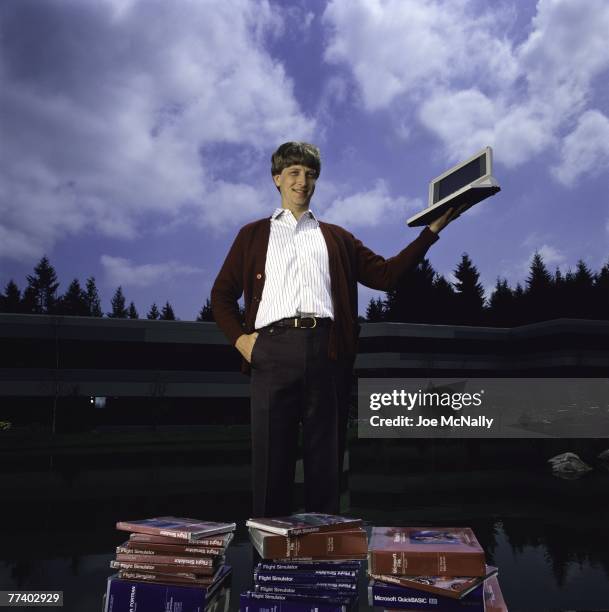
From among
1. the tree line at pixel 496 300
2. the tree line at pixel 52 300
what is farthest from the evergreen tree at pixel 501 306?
the tree line at pixel 52 300

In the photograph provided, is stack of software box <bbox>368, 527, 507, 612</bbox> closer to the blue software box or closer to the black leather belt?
the blue software box

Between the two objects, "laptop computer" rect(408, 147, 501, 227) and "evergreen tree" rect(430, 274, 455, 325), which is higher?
"evergreen tree" rect(430, 274, 455, 325)

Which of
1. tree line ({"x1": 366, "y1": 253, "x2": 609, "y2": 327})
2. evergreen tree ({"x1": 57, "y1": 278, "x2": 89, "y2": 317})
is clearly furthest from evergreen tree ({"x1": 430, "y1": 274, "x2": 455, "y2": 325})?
evergreen tree ({"x1": 57, "y1": 278, "x2": 89, "y2": 317})

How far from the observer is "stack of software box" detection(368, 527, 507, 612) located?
9.57ft

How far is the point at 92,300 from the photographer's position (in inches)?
3526

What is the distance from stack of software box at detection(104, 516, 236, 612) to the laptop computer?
90.3 inches

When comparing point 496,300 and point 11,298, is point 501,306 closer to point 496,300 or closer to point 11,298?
point 496,300

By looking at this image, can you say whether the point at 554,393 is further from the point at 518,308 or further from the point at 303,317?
the point at 303,317

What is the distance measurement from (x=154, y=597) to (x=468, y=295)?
221 ft

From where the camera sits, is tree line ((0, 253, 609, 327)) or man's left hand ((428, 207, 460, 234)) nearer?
man's left hand ((428, 207, 460, 234))

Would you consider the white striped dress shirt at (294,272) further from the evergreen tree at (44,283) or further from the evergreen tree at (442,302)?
the evergreen tree at (44,283)

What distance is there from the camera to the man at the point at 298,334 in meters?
3.82

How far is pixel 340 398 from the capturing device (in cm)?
389

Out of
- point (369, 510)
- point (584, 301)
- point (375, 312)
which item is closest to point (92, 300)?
point (375, 312)
